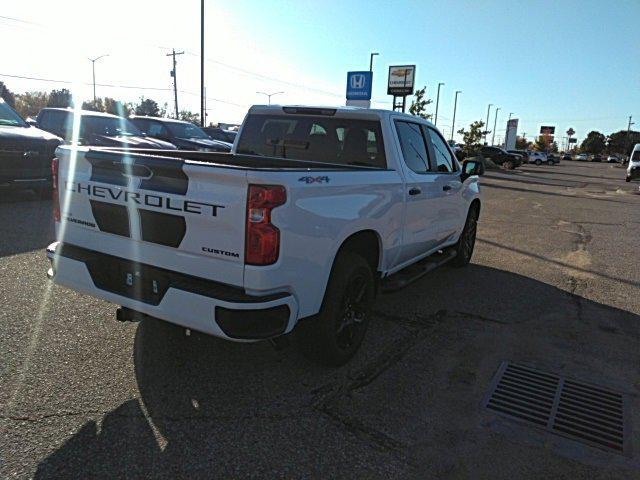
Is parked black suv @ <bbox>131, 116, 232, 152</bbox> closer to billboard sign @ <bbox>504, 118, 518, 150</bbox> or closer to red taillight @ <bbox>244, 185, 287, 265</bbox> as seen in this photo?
red taillight @ <bbox>244, 185, 287, 265</bbox>

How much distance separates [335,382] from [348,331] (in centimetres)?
42

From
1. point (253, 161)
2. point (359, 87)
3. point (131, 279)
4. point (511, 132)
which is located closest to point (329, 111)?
point (253, 161)

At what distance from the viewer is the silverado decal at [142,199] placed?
115 inches

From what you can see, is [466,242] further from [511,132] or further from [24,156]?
[511,132]

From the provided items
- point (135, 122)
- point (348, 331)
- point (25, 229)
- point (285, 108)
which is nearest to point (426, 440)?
point (348, 331)

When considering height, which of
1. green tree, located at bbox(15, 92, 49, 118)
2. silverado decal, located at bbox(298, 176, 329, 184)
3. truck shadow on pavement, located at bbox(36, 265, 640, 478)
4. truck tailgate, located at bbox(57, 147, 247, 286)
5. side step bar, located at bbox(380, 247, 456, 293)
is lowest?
truck shadow on pavement, located at bbox(36, 265, 640, 478)

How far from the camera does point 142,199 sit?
3146 millimetres

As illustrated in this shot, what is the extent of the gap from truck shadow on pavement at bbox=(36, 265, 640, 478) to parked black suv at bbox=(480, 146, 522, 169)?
44.9m

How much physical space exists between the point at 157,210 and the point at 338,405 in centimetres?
166

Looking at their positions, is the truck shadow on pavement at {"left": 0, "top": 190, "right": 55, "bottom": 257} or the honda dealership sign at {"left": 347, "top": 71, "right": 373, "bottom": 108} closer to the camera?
the truck shadow on pavement at {"left": 0, "top": 190, "right": 55, "bottom": 257}

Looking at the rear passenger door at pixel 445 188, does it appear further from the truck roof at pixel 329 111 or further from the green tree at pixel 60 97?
the green tree at pixel 60 97

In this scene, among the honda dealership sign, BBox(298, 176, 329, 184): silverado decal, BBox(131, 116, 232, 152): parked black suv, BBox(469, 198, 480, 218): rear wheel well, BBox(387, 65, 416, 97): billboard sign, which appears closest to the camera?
BBox(298, 176, 329, 184): silverado decal

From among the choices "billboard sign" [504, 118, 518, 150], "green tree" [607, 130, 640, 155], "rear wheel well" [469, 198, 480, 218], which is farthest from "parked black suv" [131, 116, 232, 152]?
"green tree" [607, 130, 640, 155]

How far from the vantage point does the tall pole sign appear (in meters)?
32.8
